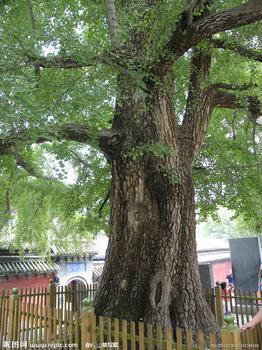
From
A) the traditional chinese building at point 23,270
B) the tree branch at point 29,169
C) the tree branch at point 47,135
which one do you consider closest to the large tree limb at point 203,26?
the tree branch at point 47,135

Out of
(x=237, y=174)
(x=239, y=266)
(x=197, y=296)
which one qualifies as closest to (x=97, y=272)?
(x=239, y=266)

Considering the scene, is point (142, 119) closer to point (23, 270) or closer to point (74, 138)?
point (74, 138)

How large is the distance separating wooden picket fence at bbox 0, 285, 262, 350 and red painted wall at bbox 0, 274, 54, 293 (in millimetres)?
9303

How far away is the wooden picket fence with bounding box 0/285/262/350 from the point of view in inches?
137

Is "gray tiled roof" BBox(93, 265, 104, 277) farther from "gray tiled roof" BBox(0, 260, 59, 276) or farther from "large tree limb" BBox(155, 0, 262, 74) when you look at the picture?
"large tree limb" BBox(155, 0, 262, 74)

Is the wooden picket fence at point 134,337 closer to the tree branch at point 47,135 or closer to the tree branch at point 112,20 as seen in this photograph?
the tree branch at point 47,135

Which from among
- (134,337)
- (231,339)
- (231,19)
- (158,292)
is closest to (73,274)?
(158,292)

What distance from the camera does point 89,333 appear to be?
425 cm

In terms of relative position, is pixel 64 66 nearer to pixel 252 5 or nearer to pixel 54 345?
pixel 252 5

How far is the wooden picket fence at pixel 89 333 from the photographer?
3.47 metres

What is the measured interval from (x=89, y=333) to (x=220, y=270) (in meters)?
27.7

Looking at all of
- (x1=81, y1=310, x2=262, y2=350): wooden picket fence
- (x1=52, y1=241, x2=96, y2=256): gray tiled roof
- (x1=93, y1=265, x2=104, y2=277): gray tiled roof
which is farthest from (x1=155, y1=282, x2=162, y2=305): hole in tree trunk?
(x1=93, y1=265, x2=104, y2=277): gray tiled roof

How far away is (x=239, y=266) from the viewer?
1416cm

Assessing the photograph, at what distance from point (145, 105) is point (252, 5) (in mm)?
2242
